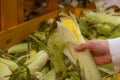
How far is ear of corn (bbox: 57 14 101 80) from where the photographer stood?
884 mm

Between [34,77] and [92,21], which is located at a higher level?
[92,21]

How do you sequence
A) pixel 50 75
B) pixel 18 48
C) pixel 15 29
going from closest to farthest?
pixel 50 75
pixel 18 48
pixel 15 29

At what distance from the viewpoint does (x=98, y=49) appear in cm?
93

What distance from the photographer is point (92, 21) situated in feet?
4.60

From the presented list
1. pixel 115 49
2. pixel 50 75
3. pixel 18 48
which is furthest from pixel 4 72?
pixel 115 49

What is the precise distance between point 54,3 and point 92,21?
42 centimetres

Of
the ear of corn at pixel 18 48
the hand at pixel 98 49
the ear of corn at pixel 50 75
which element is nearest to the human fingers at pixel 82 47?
the hand at pixel 98 49

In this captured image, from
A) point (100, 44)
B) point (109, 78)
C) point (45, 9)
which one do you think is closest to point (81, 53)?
point (100, 44)

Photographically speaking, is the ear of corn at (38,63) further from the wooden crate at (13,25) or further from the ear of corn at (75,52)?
the wooden crate at (13,25)

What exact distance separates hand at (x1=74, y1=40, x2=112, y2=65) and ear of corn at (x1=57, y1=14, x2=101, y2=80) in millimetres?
25

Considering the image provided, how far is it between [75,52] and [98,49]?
0.27 feet

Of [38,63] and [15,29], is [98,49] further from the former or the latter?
[15,29]

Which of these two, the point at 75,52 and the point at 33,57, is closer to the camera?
the point at 75,52

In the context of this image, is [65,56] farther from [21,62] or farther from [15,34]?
[15,34]
